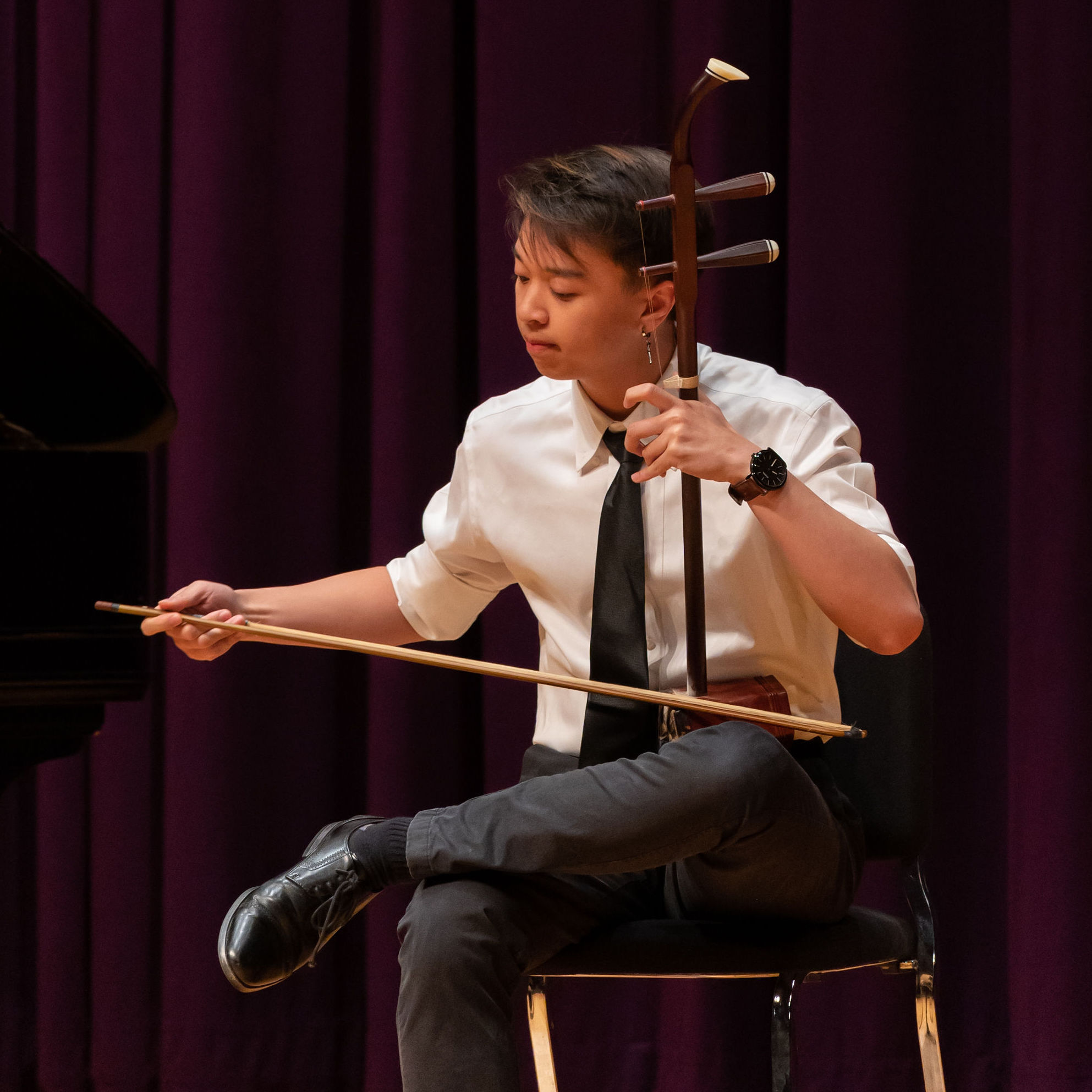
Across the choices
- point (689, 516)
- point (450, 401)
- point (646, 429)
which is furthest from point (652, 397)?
point (450, 401)

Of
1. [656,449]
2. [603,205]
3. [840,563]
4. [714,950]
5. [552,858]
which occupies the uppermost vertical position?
[603,205]

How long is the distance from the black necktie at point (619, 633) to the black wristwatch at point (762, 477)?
0.69 feet

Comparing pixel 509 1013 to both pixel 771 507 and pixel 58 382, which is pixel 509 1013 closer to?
pixel 771 507

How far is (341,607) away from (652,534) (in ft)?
1.27

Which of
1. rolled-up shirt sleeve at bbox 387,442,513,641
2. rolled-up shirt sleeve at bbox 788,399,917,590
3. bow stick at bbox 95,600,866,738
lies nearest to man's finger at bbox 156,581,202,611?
bow stick at bbox 95,600,866,738

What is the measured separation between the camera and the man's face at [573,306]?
4.59 ft

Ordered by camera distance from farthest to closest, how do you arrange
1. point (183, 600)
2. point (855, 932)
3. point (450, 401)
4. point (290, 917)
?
point (450, 401), point (183, 600), point (855, 932), point (290, 917)

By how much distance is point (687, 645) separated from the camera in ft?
4.43

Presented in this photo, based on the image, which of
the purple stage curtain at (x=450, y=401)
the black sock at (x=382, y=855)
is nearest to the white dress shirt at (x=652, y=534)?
the black sock at (x=382, y=855)

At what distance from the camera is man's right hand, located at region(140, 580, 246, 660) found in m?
1.37

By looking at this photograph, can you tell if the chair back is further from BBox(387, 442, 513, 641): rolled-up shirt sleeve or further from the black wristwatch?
BBox(387, 442, 513, 641): rolled-up shirt sleeve

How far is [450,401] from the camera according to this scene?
2.19 metres

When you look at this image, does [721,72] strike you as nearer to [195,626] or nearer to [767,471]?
[767,471]

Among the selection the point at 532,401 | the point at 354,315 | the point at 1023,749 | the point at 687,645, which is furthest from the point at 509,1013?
the point at 354,315
